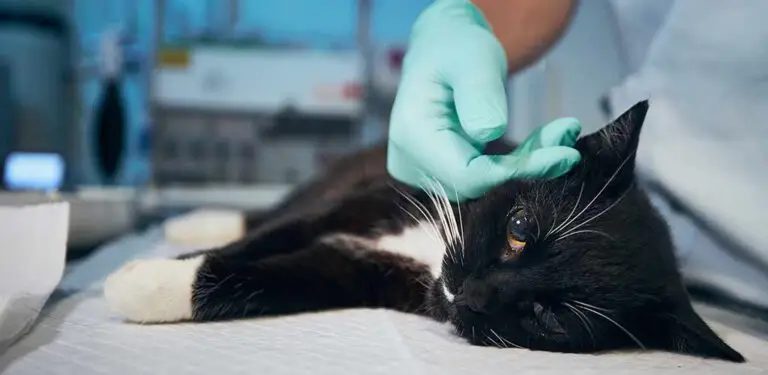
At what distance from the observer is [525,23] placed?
1200mm

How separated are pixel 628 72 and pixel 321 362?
82cm

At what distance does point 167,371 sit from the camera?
598 mm

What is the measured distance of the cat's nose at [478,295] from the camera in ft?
2.38

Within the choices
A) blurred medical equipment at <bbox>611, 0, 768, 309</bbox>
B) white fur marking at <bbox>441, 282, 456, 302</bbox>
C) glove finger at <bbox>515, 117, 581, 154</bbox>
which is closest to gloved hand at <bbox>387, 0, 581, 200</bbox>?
glove finger at <bbox>515, 117, 581, 154</bbox>

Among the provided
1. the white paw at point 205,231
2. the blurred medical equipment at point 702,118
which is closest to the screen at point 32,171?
the white paw at point 205,231

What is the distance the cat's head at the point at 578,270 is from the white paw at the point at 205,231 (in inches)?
30.3

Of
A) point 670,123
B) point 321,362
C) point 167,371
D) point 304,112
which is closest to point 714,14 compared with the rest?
point 670,123

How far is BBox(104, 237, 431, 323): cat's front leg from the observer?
0.79 m

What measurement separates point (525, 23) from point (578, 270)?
23.5 inches

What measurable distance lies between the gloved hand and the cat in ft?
0.09

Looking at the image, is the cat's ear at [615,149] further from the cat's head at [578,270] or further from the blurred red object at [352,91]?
the blurred red object at [352,91]

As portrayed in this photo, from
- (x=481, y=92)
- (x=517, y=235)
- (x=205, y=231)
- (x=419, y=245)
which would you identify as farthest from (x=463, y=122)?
(x=205, y=231)

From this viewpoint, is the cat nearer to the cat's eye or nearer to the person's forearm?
the cat's eye

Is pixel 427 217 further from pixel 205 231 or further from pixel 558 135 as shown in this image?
pixel 205 231
